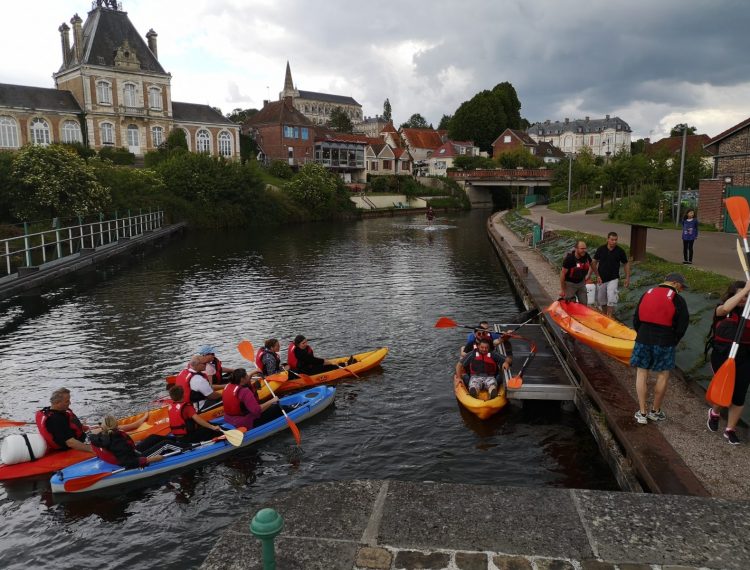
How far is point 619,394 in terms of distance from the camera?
10.7 m

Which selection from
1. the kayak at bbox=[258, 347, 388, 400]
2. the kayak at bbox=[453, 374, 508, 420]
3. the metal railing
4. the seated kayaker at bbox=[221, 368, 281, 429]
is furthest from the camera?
the metal railing

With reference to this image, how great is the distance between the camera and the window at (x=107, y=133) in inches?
2739

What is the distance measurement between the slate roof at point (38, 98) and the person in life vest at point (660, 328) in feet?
241

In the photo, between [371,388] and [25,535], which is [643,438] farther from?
[25,535]

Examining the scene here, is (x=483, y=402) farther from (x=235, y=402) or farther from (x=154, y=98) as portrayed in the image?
(x=154, y=98)

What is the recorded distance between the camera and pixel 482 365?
12625 mm

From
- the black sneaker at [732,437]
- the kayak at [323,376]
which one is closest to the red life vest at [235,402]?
the kayak at [323,376]

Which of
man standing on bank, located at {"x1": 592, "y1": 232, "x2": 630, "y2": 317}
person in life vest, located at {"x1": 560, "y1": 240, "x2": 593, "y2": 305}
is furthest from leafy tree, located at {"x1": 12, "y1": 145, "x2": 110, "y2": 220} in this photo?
man standing on bank, located at {"x1": 592, "y1": 232, "x2": 630, "y2": 317}

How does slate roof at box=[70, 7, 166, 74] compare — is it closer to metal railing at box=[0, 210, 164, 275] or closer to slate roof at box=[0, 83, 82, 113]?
slate roof at box=[0, 83, 82, 113]

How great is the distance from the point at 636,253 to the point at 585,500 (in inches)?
612

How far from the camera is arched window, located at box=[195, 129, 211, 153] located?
78.6 meters

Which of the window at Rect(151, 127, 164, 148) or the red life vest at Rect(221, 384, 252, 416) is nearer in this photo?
the red life vest at Rect(221, 384, 252, 416)

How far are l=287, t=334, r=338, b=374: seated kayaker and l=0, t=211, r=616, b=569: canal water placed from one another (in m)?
0.89

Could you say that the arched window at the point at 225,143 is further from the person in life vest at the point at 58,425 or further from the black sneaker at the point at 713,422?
the black sneaker at the point at 713,422
